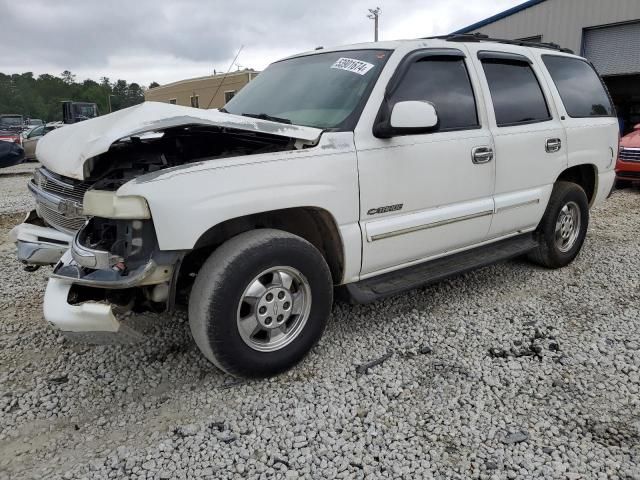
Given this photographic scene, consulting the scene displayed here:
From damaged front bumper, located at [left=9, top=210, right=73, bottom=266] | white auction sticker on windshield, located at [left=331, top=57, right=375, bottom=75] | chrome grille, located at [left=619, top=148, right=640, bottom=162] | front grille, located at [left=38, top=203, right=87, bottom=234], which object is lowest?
damaged front bumper, located at [left=9, top=210, right=73, bottom=266]

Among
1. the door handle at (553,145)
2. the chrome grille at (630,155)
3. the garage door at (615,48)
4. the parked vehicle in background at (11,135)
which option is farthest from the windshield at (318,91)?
the parked vehicle in background at (11,135)

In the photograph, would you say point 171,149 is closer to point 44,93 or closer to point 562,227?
point 562,227

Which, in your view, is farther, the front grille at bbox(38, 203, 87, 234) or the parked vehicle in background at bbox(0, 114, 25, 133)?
the parked vehicle in background at bbox(0, 114, 25, 133)

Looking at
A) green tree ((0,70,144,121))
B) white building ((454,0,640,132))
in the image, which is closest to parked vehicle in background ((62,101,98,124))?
white building ((454,0,640,132))

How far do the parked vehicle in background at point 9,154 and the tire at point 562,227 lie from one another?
187 inches

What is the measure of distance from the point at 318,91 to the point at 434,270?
1.48 meters

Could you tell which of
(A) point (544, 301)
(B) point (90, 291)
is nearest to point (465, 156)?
(A) point (544, 301)

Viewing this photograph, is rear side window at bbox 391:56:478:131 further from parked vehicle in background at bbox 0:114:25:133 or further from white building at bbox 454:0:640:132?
parked vehicle in background at bbox 0:114:25:133

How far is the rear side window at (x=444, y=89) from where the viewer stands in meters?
3.35

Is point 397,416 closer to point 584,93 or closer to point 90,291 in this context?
point 90,291

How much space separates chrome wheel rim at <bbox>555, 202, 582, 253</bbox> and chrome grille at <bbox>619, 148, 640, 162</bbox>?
17.5 feet

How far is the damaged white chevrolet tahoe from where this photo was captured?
2.50 meters

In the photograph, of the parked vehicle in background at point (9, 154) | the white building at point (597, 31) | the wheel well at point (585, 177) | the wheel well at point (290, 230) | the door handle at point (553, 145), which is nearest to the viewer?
the wheel well at point (290, 230)

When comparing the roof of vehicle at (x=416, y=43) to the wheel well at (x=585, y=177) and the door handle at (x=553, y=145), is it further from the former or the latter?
the wheel well at (x=585, y=177)
